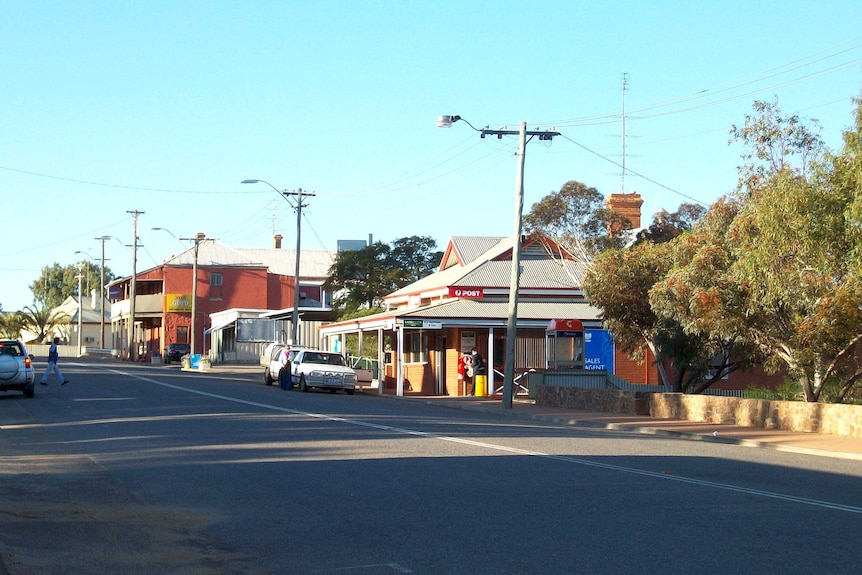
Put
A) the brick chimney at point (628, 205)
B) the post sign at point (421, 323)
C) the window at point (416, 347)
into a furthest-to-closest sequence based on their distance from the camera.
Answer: the brick chimney at point (628, 205) < the window at point (416, 347) < the post sign at point (421, 323)

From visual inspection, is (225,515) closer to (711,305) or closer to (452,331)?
(711,305)

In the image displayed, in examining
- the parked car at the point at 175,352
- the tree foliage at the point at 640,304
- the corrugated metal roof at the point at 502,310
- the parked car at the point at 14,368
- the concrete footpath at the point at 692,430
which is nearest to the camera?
the concrete footpath at the point at 692,430

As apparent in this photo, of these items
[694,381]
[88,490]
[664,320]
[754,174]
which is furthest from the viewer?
[694,381]

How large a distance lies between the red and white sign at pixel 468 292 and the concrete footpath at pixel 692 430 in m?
8.85

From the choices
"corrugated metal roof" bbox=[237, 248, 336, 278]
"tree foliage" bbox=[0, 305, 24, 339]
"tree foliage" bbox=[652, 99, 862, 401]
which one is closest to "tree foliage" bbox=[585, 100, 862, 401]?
"tree foliage" bbox=[652, 99, 862, 401]

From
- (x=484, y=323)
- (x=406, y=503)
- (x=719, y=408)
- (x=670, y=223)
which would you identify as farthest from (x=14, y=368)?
(x=670, y=223)

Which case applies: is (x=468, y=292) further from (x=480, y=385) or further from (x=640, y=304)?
(x=640, y=304)

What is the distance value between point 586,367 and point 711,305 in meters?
15.6

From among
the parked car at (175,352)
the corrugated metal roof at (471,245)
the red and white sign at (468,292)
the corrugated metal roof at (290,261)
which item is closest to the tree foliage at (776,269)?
the red and white sign at (468,292)

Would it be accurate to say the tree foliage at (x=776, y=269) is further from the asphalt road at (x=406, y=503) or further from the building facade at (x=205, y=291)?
the building facade at (x=205, y=291)

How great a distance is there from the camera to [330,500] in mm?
11336

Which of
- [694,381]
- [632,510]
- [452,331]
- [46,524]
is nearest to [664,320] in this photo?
[694,381]

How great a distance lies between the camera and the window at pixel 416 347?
43812 millimetres

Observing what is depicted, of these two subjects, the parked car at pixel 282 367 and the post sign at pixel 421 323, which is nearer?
the post sign at pixel 421 323
